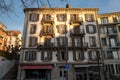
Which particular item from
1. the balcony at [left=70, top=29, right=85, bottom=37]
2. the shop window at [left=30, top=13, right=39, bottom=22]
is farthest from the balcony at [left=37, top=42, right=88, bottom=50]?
the shop window at [left=30, top=13, right=39, bottom=22]

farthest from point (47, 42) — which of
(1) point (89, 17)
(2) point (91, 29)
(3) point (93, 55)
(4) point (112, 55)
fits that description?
(4) point (112, 55)

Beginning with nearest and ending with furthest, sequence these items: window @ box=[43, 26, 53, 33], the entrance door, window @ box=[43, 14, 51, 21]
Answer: the entrance door → window @ box=[43, 26, 53, 33] → window @ box=[43, 14, 51, 21]

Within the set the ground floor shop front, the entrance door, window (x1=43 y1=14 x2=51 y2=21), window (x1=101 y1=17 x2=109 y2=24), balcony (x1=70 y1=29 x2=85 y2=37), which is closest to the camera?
the ground floor shop front

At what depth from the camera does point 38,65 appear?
96.9 feet

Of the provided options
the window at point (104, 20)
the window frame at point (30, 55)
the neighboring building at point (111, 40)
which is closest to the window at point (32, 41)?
the window frame at point (30, 55)

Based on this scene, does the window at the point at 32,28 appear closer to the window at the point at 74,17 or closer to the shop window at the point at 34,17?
the shop window at the point at 34,17

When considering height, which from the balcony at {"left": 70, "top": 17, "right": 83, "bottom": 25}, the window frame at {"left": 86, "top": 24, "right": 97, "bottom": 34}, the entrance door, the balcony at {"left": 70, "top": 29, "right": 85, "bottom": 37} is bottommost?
the entrance door

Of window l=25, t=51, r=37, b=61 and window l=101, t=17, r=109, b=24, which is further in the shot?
window l=101, t=17, r=109, b=24

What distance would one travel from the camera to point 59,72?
29562mm

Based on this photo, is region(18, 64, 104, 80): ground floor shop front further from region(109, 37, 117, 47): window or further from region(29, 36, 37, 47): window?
region(109, 37, 117, 47): window

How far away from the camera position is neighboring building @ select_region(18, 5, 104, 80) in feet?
97.2

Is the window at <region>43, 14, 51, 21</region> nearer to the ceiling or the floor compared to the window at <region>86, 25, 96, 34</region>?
nearer to the ceiling

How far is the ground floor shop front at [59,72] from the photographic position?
29047mm

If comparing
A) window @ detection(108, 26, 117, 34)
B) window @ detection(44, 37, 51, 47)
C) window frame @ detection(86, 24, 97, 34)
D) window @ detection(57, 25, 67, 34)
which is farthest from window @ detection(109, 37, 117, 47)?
window @ detection(44, 37, 51, 47)
